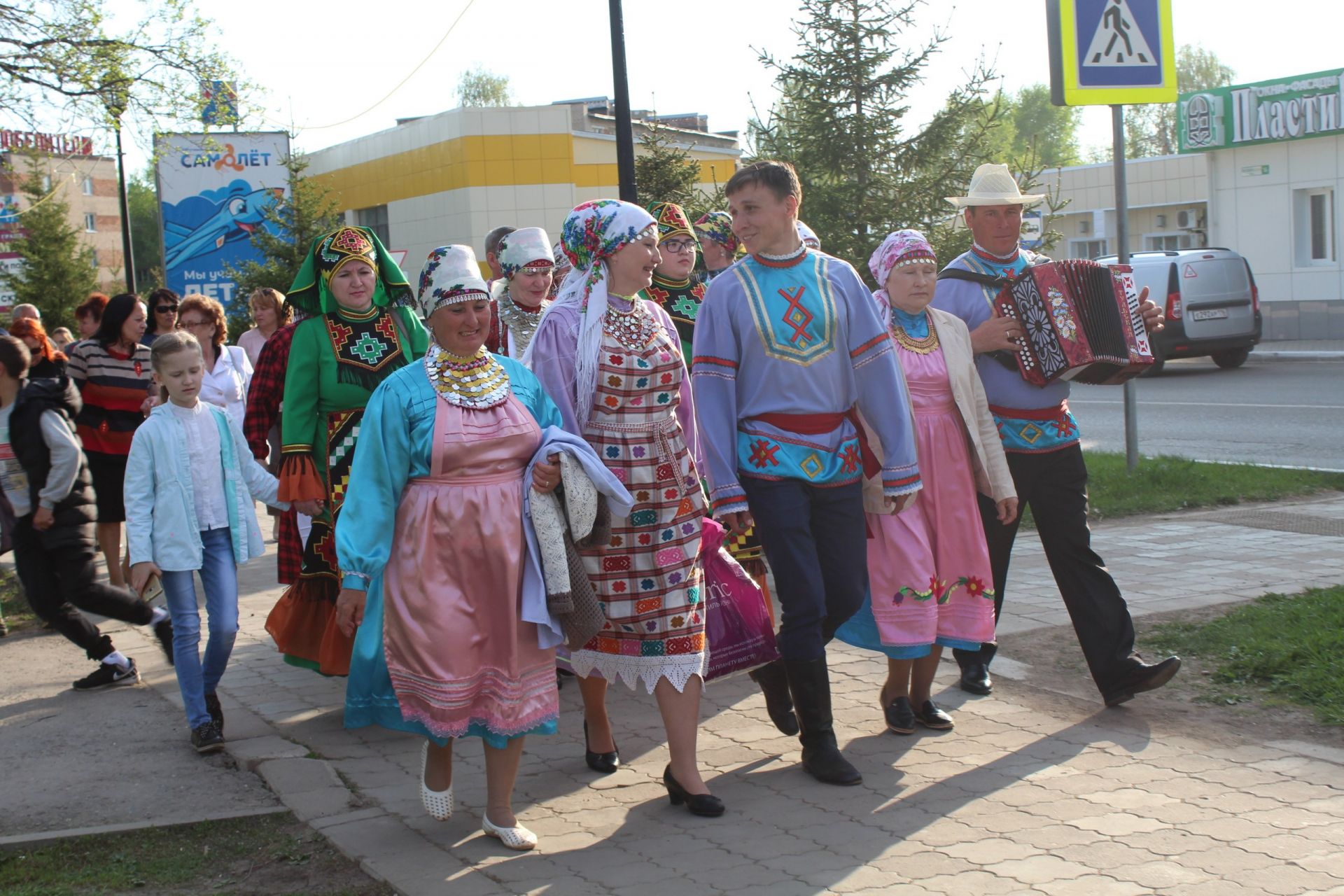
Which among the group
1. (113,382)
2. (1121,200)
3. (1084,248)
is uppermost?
(1084,248)

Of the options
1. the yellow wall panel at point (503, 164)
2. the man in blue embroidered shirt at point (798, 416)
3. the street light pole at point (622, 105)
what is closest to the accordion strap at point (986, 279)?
the man in blue embroidered shirt at point (798, 416)

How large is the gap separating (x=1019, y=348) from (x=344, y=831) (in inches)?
130

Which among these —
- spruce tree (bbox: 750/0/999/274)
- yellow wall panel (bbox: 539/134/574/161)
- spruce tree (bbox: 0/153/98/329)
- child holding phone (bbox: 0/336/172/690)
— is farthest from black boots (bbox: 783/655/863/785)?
spruce tree (bbox: 0/153/98/329)

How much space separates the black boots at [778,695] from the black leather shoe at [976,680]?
3.36 ft

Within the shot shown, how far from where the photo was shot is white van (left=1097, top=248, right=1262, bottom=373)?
2372cm

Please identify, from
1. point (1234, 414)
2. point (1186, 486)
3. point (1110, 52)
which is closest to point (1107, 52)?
point (1110, 52)

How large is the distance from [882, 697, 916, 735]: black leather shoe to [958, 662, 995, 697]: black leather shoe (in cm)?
62

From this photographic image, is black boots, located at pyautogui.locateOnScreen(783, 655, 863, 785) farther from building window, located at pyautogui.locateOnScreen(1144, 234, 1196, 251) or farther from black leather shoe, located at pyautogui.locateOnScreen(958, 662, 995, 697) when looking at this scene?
building window, located at pyautogui.locateOnScreen(1144, 234, 1196, 251)

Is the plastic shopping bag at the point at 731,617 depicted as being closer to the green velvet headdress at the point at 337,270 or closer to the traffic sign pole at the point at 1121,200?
the green velvet headdress at the point at 337,270

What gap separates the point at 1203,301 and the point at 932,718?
20141 millimetres

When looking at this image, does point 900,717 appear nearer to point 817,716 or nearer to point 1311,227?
point 817,716

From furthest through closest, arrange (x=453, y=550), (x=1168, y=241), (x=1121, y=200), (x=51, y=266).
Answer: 1. (x=51, y=266)
2. (x=1168, y=241)
3. (x=1121, y=200)
4. (x=453, y=550)

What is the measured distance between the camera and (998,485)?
576 cm

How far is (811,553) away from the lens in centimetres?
508
